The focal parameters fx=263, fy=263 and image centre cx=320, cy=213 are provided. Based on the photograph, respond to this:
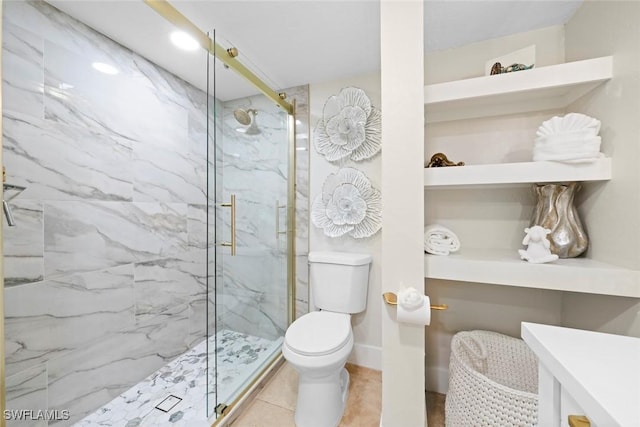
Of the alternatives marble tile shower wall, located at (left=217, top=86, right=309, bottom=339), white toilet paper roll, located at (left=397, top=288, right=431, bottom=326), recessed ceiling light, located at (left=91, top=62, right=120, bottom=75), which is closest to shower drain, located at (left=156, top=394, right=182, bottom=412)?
marble tile shower wall, located at (left=217, top=86, right=309, bottom=339)

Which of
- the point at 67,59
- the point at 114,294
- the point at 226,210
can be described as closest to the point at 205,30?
the point at 67,59

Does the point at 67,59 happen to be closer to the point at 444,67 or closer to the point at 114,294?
the point at 114,294

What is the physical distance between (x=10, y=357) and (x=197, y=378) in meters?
0.94

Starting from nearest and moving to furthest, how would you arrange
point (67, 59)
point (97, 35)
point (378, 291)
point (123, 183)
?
point (67, 59)
point (97, 35)
point (123, 183)
point (378, 291)

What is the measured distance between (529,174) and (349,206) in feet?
3.42

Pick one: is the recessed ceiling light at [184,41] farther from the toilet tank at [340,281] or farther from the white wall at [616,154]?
the white wall at [616,154]

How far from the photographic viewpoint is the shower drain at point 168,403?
152cm

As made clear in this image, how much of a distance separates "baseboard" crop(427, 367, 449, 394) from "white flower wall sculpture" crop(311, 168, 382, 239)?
960mm

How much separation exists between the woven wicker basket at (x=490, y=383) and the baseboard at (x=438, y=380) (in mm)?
337

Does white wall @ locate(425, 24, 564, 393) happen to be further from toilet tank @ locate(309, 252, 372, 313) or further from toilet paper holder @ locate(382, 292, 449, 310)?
toilet paper holder @ locate(382, 292, 449, 310)

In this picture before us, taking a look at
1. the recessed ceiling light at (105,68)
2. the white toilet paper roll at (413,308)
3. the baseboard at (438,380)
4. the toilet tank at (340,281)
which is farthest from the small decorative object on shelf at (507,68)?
the recessed ceiling light at (105,68)

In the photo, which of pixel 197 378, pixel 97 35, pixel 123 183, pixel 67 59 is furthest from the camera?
pixel 197 378

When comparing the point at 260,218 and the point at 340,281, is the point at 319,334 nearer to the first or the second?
the point at 340,281

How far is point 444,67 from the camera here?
5.50 feet
